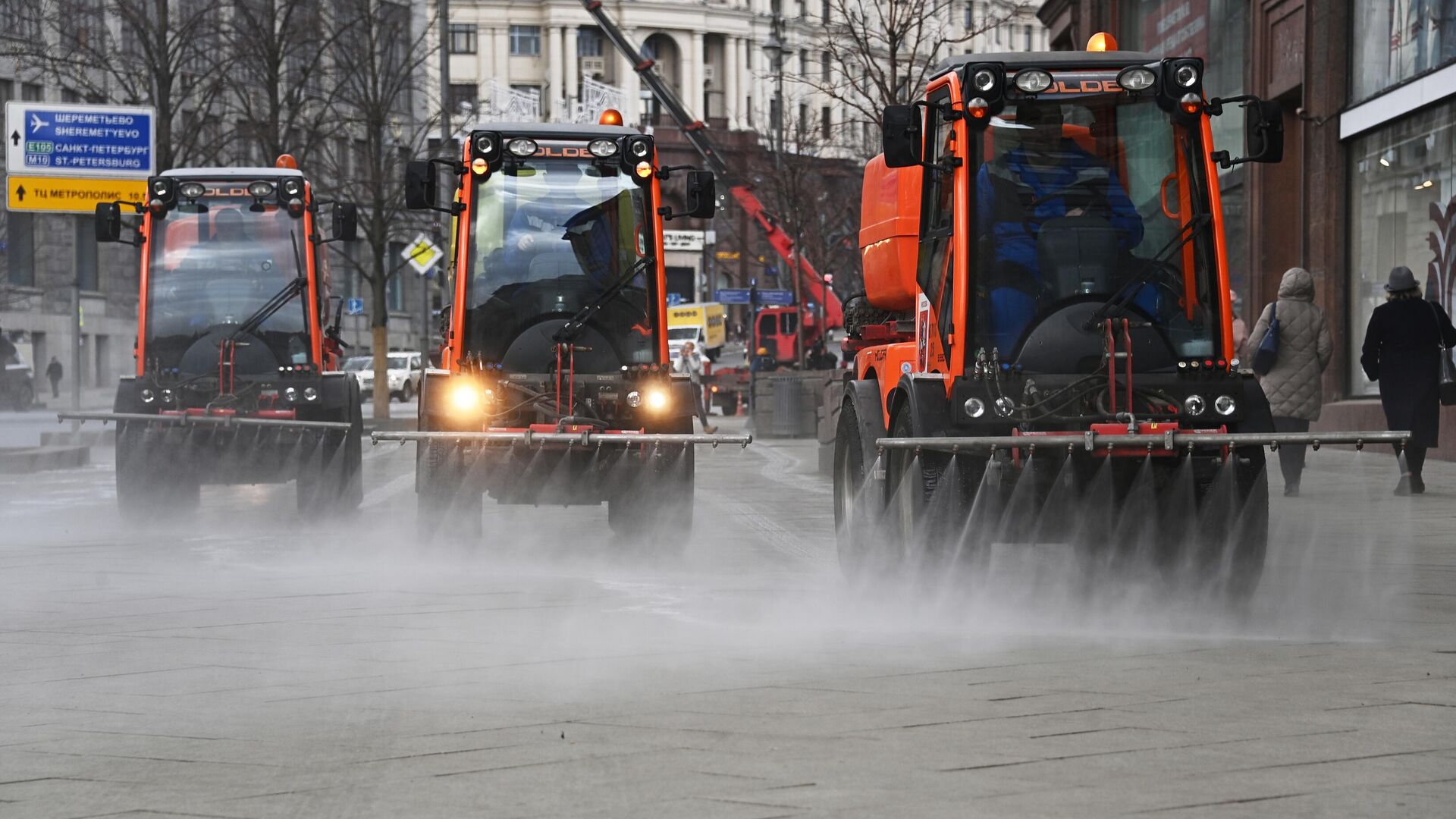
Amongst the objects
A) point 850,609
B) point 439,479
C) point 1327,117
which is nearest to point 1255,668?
point 850,609

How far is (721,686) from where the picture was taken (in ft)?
23.3

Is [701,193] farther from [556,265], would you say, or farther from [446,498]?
[446,498]

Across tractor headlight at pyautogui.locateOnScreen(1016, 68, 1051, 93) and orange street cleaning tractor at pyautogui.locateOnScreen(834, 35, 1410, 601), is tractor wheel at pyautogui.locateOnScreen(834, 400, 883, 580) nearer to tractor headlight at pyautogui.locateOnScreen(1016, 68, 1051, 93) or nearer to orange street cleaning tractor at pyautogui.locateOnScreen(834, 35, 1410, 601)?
orange street cleaning tractor at pyautogui.locateOnScreen(834, 35, 1410, 601)

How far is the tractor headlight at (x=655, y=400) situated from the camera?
12812 millimetres

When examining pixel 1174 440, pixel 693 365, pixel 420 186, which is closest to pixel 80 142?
pixel 420 186

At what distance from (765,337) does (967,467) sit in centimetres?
5299

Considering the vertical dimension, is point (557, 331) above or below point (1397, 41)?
below

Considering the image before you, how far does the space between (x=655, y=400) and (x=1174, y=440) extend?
15.8 feet

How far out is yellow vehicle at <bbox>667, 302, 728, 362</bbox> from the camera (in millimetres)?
67531

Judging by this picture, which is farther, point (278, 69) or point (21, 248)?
point (21, 248)

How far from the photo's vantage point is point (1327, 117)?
22.5m

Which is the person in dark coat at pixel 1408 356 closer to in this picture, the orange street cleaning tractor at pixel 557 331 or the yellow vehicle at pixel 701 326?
the orange street cleaning tractor at pixel 557 331

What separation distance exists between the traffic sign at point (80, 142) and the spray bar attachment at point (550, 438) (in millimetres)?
17107

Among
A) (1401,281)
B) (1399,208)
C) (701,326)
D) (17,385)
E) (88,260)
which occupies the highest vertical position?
(88,260)
